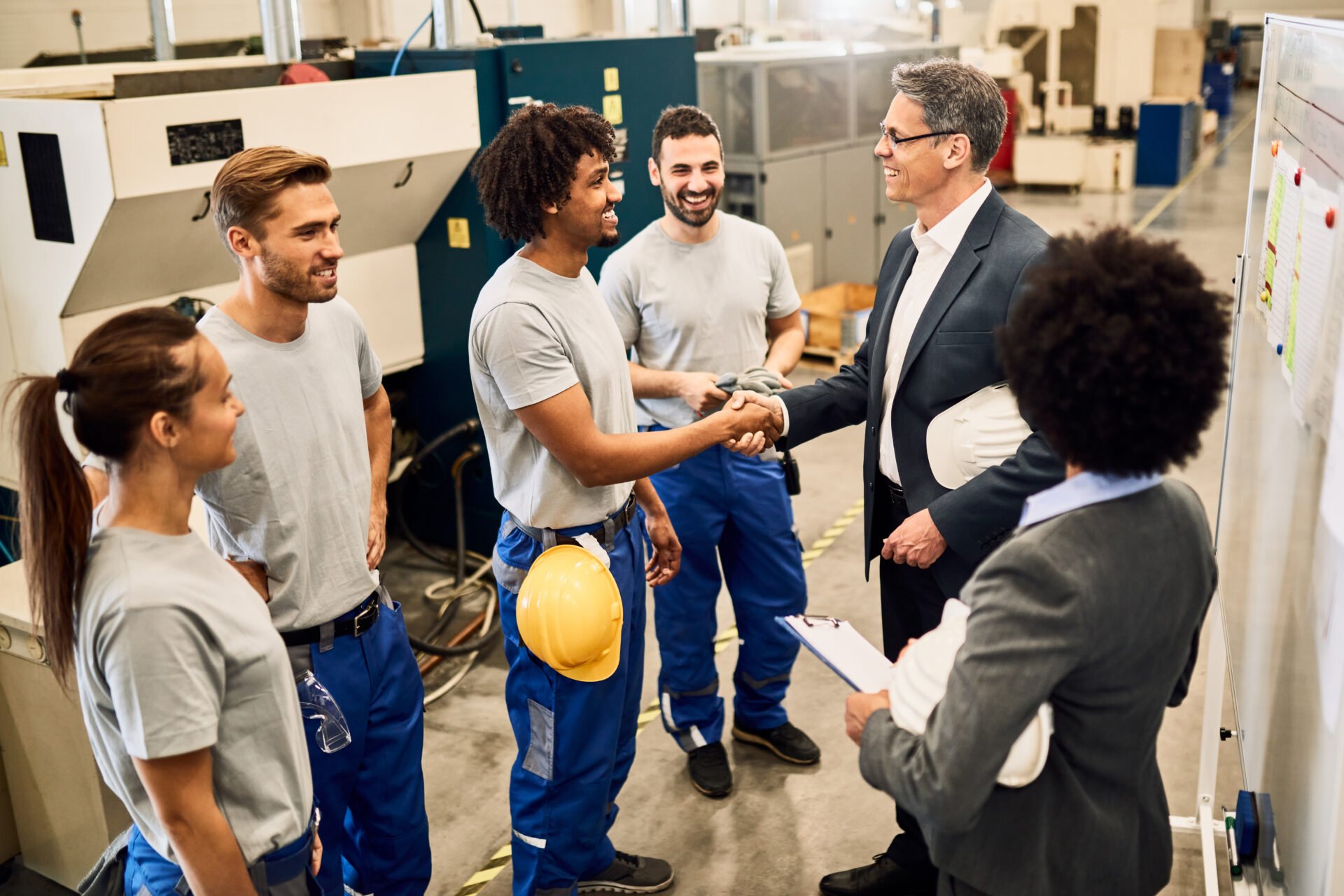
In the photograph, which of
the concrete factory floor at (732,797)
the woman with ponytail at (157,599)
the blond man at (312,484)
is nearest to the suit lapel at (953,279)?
the concrete factory floor at (732,797)

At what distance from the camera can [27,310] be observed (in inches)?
132

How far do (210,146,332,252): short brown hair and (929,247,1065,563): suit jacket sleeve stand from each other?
1374 mm

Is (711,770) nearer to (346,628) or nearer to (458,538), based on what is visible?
(346,628)

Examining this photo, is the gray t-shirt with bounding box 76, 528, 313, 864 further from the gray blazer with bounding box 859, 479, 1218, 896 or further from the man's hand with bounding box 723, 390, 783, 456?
the man's hand with bounding box 723, 390, 783, 456

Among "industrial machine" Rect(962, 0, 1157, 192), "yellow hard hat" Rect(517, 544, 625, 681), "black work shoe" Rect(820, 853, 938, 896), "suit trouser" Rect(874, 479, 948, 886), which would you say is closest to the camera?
"yellow hard hat" Rect(517, 544, 625, 681)

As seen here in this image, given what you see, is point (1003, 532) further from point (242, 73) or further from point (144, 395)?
point (242, 73)

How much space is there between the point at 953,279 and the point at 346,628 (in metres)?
1.38

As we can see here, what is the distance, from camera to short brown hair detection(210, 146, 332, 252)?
2.03 metres

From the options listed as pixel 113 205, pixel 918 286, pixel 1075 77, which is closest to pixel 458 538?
pixel 113 205

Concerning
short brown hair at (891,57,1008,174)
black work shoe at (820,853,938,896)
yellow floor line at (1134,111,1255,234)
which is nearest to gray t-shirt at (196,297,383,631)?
short brown hair at (891,57,1008,174)

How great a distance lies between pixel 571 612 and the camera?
2.25 m

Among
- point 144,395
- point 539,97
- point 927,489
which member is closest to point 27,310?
point 539,97

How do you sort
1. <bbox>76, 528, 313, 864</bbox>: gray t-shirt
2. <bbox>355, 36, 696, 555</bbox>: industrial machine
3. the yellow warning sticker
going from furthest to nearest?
the yellow warning sticker < <bbox>355, 36, 696, 555</bbox>: industrial machine < <bbox>76, 528, 313, 864</bbox>: gray t-shirt

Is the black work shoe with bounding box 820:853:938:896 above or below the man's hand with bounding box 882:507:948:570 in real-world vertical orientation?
below
